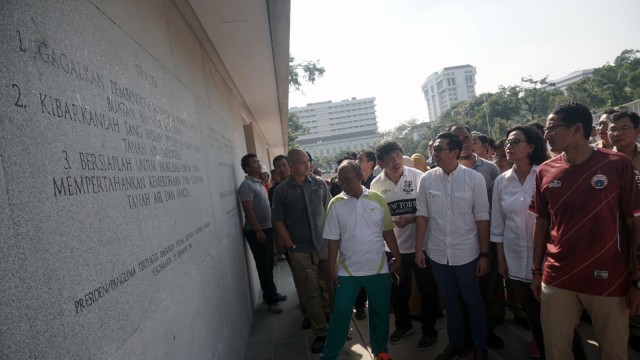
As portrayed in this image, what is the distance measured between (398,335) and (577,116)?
266 cm

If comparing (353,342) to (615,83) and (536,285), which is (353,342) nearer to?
(536,285)

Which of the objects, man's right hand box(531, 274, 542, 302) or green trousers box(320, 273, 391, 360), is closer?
man's right hand box(531, 274, 542, 302)

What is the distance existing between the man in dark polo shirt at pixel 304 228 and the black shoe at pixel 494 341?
1582mm

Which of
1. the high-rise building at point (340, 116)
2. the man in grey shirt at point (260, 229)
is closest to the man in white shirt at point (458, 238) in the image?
the man in grey shirt at point (260, 229)

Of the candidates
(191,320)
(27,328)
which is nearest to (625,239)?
(191,320)

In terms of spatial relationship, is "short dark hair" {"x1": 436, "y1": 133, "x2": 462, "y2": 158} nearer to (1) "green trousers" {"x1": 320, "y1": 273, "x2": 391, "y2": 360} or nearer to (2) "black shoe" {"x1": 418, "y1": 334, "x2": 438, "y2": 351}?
(1) "green trousers" {"x1": 320, "y1": 273, "x2": 391, "y2": 360}

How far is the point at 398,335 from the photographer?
3922mm

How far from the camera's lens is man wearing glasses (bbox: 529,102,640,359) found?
2178 millimetres

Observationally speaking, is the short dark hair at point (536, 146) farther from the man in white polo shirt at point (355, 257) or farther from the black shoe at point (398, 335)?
the black shoe at point (398, 335)

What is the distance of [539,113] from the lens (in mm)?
46906

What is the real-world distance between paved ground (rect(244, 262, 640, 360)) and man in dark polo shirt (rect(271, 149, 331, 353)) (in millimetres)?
343

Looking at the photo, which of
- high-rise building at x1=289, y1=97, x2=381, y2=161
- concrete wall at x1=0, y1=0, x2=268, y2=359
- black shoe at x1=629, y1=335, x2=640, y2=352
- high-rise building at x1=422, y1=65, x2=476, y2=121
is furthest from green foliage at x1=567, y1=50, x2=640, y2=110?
high-rise building at x1=289, y1=97, x2=381, y2=161

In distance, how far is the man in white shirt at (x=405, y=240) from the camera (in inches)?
146

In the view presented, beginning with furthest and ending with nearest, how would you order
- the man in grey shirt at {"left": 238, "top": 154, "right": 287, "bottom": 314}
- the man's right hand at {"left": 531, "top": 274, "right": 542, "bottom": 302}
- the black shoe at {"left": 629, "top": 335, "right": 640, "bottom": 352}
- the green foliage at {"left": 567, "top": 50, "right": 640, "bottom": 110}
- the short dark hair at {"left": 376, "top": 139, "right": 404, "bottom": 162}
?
the green foliage at {"left": 567, "top": 50, "right": 640, "bottom": 110}, the man in grey shirt at {"left": 238, "top": 154, "right": 287, "bottom": 314}, the short dark hair at {"left": 376, "top": 139, "right": 404, "bottom": 162}, the black shoe at {"left": 629, "top": 335, "right": 640, "bottom": 352}, the man's right hand at {"left": 531, "top": 274, "right": 542, "bottom": 302}
